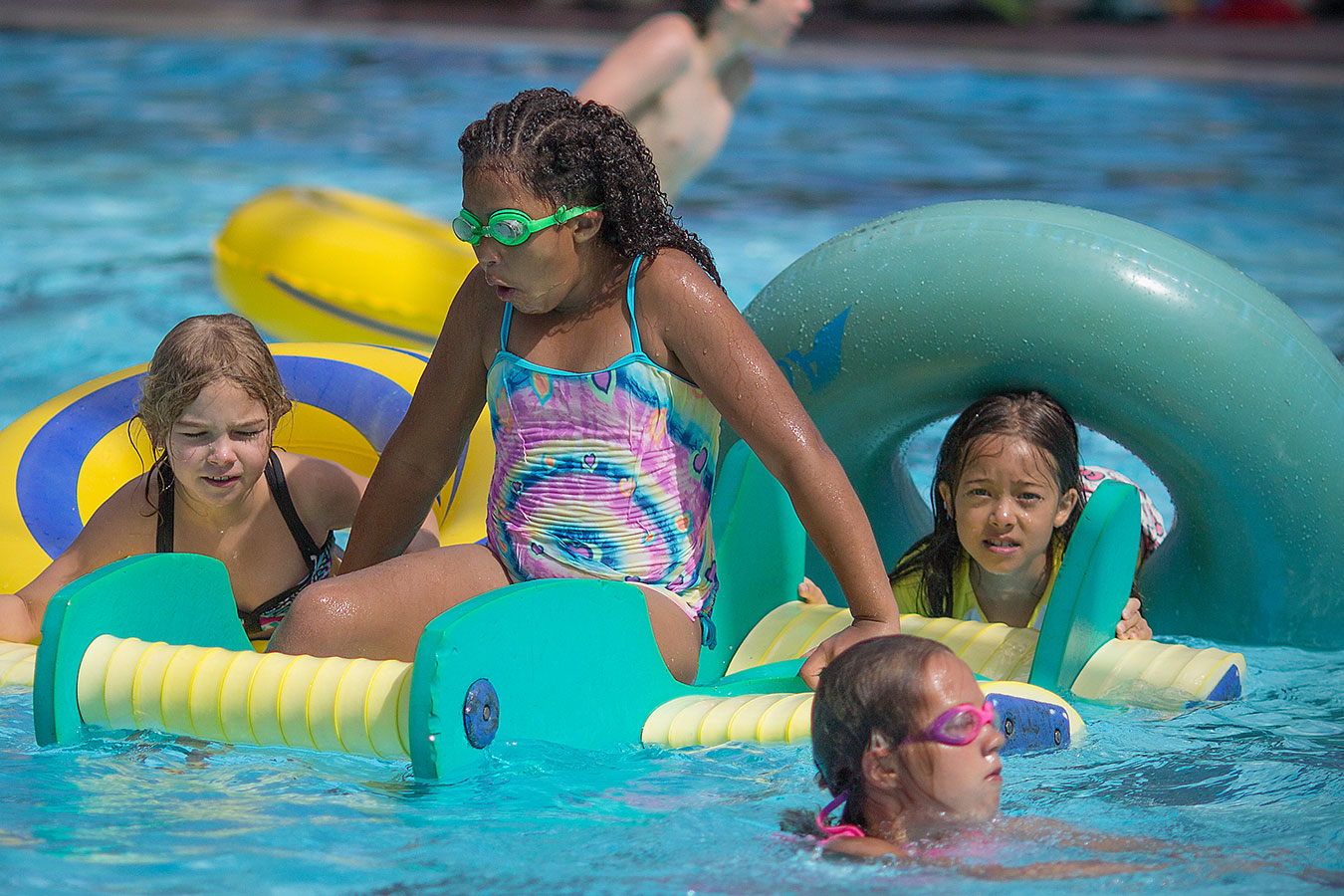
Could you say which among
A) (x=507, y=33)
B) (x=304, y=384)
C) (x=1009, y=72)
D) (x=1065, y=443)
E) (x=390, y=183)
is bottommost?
(x=1065, y=443)

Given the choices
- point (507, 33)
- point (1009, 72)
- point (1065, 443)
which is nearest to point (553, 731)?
point (1065, 443)

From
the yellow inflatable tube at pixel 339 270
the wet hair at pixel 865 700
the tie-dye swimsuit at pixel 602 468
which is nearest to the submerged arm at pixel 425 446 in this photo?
the tie-dye swimsuit at pixel 602 468

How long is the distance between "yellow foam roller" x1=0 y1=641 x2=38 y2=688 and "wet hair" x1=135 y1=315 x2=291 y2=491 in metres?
0.46

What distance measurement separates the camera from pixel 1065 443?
3.24m

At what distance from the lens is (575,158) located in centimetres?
265

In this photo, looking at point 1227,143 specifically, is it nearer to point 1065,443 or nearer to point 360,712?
point 1065,443

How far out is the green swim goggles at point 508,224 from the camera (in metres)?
2.62

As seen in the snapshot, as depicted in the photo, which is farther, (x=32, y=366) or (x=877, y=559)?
(x=32, y=366)

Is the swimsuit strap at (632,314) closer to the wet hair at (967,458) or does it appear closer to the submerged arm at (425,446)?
the submerged arm at (425,446)

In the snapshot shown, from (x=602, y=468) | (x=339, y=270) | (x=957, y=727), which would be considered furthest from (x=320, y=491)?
(x=339, y=270)

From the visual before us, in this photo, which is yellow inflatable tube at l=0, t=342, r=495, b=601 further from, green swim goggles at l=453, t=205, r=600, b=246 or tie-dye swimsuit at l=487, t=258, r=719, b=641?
green swim goggles at l=453, t=205, r=600, b=246

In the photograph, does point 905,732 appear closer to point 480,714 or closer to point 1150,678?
point 480,714

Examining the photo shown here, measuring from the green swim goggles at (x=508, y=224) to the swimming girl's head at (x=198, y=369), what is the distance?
25.4 inches

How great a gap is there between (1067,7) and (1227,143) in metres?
5.51
